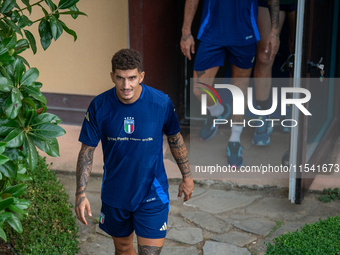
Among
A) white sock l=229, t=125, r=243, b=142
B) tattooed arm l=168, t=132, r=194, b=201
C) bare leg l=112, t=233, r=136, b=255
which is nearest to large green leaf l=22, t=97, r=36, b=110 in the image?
tattooed arm l=168, t=132, r=194, b=201

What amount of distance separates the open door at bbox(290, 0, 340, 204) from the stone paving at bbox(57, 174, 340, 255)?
251 mm

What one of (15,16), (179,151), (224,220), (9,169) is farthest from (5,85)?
(224,220)

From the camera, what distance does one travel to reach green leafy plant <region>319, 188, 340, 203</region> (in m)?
4.81

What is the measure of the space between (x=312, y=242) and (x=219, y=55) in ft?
9.56

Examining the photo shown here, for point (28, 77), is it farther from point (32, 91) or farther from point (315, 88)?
point (315, 88)

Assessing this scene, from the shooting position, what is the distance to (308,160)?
16.2ft

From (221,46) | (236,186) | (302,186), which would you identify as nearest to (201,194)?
(236,186)

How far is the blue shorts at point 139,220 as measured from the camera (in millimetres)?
3162

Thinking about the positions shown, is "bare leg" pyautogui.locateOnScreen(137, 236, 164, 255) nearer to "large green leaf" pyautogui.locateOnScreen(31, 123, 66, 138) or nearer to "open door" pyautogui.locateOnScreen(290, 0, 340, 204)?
"large green leaf" pyautogui.locateOnScreen(31, 123, 66, 138)

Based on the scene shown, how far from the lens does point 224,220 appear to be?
4.52 meters

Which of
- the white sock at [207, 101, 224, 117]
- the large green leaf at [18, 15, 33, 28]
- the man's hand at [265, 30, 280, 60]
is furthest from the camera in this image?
the white sock at [207, 101, 224, 117]

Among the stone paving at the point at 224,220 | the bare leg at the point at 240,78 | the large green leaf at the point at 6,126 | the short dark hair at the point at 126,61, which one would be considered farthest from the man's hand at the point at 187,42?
the large green leaf at the point at 6,126

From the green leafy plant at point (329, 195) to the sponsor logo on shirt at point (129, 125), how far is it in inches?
103

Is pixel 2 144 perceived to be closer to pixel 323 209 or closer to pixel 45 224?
pixel 45 224
